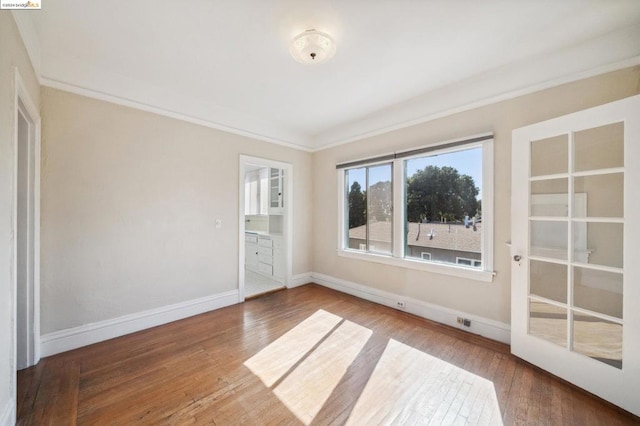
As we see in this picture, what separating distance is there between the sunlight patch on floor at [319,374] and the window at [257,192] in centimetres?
344

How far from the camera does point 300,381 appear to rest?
1.92 m

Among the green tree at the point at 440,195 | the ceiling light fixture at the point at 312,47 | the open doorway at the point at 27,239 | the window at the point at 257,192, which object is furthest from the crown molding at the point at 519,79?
the open doorway at the point at 27,239

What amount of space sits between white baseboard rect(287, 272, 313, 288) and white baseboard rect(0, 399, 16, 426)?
10.0 ft

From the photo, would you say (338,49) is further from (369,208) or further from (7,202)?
(7,202)

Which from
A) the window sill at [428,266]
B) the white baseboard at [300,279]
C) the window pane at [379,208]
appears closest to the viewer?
the window sill at [428,266]

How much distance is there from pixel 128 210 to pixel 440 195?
141 inches

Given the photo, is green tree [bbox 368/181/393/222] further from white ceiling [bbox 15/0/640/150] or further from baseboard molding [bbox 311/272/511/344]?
baseboard molding [bbox 311/272/511/344]

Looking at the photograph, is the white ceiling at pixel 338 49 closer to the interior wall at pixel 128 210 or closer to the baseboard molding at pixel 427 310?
the interior wall at pixel 128 210

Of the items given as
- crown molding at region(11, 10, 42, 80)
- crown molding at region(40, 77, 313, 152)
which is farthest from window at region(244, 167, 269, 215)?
crown molding at region(11, 10, 42, 80)

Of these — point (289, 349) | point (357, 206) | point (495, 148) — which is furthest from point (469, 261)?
point (289, 349)

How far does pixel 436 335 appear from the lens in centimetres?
261

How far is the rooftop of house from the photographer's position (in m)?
2.74

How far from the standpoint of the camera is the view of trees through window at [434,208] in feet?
9.03

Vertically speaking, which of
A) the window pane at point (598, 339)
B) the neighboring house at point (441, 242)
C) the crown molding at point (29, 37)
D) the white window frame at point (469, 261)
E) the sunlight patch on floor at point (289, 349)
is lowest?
the sunlight patch on floor at point (289, 349)
